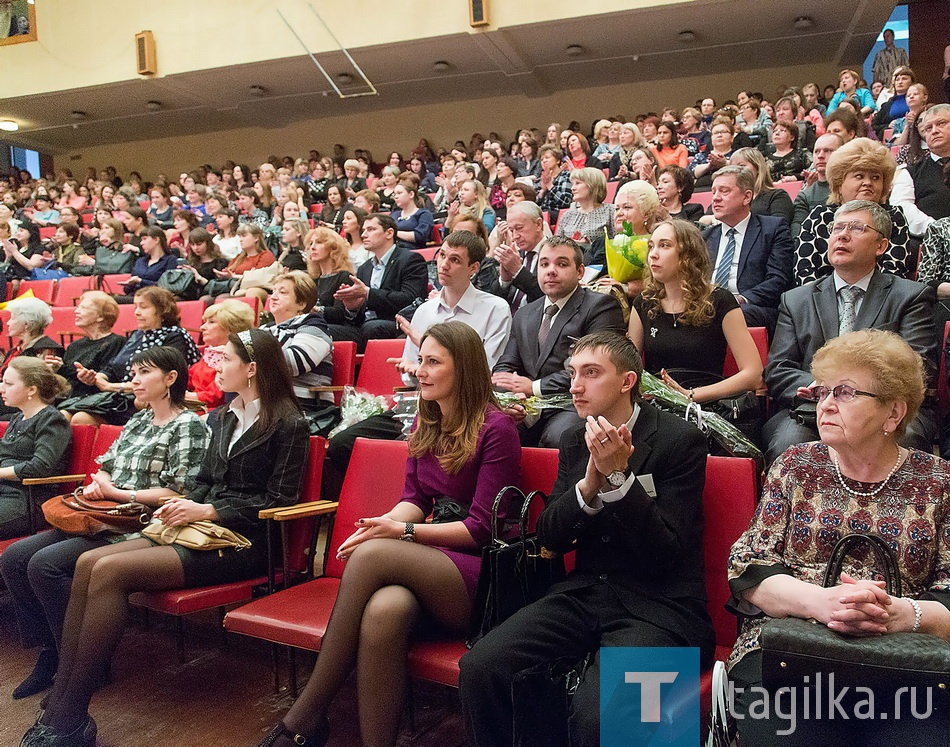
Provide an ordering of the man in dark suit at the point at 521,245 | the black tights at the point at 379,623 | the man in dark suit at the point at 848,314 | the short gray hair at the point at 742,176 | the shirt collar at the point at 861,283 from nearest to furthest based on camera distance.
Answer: the black tights at the point at 379,623, the man in dark suit at the point at 848,314, the shirt collar at the point at 861,283, the short gray hair at the point at 742,176, the man in dark suit at the point at 521,245

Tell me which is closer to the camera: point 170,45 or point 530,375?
point 530,375

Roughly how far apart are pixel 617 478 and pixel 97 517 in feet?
5.18

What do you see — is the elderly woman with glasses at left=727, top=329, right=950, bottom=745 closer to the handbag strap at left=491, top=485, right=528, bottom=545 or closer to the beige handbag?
the handbag strap at left=491, top=485, right=528, bottom=545

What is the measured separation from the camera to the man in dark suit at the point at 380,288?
3.65 meters

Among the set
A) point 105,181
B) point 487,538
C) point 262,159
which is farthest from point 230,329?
point 262,159

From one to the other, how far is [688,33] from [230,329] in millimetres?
7484

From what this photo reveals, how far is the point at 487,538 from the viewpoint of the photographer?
190 centimetres

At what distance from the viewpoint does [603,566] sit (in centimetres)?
168

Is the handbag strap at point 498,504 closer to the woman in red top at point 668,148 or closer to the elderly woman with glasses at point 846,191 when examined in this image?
the elderly woman with glasses at point 846,191

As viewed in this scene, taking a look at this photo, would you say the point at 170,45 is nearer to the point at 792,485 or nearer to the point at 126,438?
the point at 126,438

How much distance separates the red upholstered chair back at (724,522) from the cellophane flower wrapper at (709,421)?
1.02ft

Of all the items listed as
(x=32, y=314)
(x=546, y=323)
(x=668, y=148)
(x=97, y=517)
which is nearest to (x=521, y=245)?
(x=546, y=323)

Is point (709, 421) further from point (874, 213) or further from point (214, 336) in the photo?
point (214, 336)

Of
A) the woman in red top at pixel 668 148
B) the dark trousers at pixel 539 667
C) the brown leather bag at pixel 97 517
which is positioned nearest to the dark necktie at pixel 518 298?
the brown leather bag at pixel 97 517
